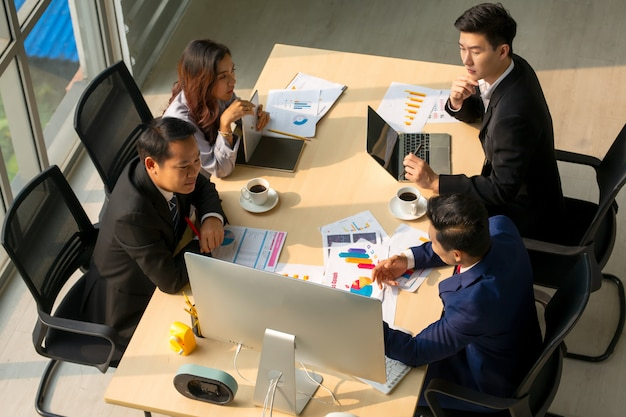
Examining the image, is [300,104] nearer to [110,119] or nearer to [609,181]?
[110,119]

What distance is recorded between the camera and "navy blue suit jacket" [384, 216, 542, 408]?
2.44 meters

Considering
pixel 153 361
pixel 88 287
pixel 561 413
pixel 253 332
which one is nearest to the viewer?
pixel 253 332

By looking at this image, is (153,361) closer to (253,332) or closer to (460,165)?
(253,332)

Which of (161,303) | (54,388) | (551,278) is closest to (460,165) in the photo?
(551,278)

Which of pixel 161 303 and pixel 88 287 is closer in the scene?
pixel 161 303

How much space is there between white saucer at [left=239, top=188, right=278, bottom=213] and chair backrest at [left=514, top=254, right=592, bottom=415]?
1.08 meters

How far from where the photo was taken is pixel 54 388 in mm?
3443

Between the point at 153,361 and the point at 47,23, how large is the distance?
7.58 feet

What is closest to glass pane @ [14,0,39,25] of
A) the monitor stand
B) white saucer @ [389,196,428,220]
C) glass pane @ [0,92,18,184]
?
glass pane @ [0,92,18,184]

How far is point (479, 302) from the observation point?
95.3 inches

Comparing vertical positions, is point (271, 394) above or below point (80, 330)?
above

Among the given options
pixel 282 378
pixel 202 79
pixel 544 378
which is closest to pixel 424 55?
pixel 202 79

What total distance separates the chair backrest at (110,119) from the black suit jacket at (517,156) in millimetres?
1373

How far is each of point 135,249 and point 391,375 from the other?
977mm
